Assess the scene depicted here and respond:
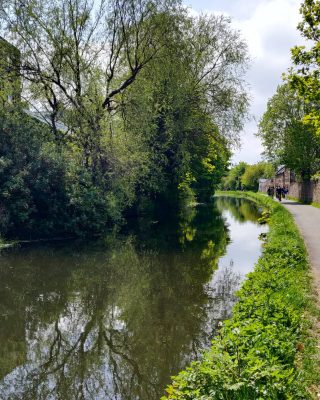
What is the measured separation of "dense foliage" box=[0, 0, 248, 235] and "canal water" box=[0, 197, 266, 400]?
3517 millimetres

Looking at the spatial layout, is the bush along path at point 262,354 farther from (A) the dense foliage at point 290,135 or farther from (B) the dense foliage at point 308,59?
(A) the dense foliage at point 290,135

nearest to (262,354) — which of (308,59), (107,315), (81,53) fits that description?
(107,315)

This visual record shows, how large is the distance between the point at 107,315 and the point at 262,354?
503 cm

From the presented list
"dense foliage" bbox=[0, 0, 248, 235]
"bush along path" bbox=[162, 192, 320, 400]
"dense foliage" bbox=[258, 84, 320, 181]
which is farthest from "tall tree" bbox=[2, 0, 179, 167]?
"dense foliage" bbox=[258, 84, 320, 181]

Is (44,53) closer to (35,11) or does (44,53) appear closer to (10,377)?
(35,11)

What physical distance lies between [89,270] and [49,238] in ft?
22.9

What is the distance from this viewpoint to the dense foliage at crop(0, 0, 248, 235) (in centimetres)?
1928

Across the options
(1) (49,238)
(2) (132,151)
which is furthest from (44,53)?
(1) (49,238)

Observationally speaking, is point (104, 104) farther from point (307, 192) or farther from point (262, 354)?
point (307, 192)

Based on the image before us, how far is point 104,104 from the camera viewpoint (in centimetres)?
2364

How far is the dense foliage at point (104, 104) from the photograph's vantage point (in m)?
19.3

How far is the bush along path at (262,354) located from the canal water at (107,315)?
1170 millimetres

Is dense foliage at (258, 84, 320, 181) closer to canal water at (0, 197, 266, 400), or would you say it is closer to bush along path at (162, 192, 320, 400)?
canal water at (0, 197, 266, 400)

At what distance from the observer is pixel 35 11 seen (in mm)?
20641
